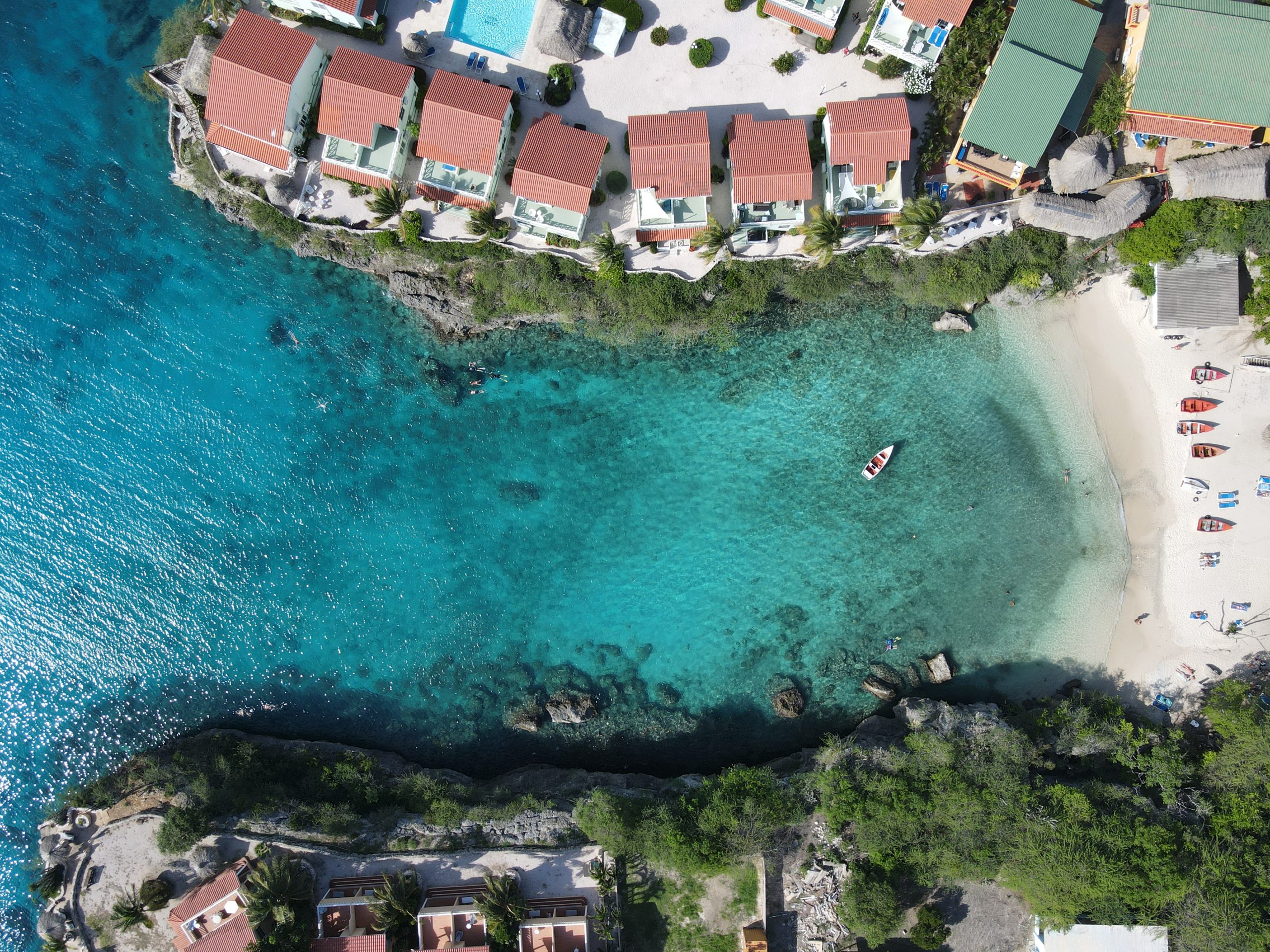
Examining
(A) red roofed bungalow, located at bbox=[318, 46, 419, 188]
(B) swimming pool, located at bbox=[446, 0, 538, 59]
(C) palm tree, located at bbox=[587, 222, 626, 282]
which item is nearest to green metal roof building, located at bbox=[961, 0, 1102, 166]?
(C) palm tree, located at bbox=[587, 222, 626, 282]

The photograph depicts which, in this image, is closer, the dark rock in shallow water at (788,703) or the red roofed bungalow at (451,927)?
the red roofed bungalow at (451,927)

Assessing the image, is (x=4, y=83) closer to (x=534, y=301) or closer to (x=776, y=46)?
(x=534, y=301)

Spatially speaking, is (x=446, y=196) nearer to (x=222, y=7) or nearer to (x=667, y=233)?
(x=667, y=233)

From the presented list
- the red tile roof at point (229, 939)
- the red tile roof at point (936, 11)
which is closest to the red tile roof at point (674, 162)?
the red tile roof at point (936, 11)

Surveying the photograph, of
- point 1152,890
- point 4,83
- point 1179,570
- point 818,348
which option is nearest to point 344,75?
point 4,83

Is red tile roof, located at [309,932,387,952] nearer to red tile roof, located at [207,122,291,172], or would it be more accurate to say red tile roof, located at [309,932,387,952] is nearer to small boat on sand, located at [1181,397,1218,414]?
red tile roof, located at [207,122,291,172]

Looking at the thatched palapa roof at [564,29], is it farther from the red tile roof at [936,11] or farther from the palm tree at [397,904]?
the palm tree at [397,904]
